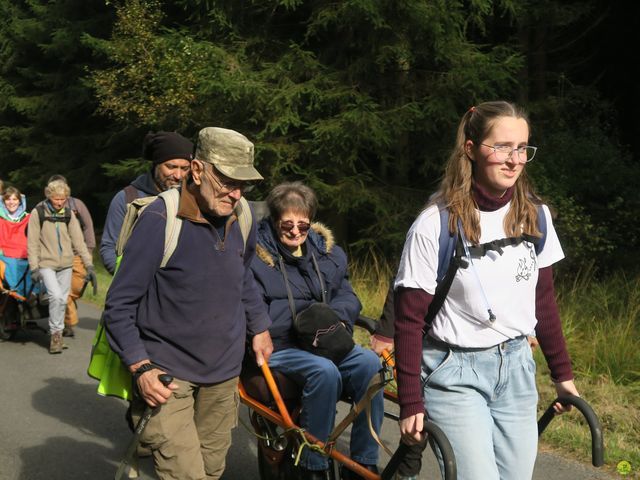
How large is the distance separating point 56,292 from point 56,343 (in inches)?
22.3

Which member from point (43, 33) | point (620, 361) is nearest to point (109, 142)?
point (43, 33)

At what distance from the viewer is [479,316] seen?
2.85m

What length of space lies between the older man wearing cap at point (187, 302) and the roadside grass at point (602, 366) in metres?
2.76

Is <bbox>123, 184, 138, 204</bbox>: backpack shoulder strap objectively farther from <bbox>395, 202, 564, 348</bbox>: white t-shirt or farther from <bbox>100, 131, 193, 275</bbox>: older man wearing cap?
<bbox>395, 202, 564, 348</bbox>: white t-shirt

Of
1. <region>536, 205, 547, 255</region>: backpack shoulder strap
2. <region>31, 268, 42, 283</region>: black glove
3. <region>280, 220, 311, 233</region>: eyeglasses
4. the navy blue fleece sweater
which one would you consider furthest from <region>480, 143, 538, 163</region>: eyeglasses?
<region>31, 268, 42, 283</region>: black glove

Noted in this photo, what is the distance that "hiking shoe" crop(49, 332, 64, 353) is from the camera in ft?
28.9

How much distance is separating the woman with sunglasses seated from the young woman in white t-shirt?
1156mm

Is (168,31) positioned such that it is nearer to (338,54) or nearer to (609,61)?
(338,54)

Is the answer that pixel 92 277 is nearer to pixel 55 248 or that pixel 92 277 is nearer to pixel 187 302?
pixel 55 248

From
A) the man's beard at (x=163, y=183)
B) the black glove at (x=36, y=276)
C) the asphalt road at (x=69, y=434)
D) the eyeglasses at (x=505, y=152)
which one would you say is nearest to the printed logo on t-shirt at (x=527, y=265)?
the eyeglasses at (x=505, y=152)

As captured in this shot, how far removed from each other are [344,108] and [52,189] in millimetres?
5676

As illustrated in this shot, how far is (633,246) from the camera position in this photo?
1215 centimetres

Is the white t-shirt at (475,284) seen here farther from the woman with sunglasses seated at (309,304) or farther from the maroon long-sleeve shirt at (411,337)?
the woman with sunglasses seated at (309,304)

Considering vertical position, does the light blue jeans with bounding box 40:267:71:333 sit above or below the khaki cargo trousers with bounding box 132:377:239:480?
below
